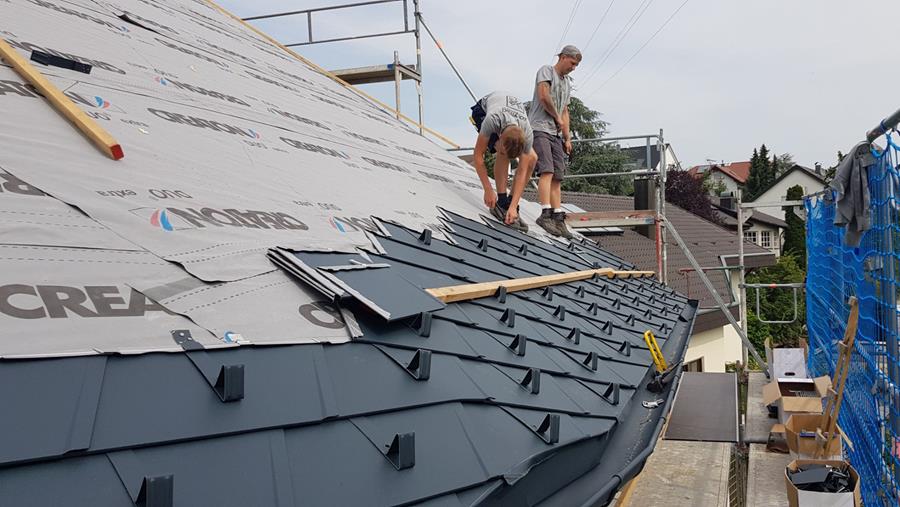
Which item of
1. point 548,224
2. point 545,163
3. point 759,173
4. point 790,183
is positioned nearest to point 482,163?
point 545,163

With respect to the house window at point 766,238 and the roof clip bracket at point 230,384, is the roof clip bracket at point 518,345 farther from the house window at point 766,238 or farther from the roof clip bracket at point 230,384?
the house window at point 766,238

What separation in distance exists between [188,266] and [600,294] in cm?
379

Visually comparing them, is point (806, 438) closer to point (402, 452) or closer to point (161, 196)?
point (402, 452)

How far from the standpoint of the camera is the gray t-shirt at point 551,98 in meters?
6.81

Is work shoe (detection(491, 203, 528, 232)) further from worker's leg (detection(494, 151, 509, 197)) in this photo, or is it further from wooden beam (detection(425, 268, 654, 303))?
wooden beam (detection(425, 268, 654, 303))

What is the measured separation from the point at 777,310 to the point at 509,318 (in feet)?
73.4

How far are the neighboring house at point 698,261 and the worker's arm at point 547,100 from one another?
543 centimetres

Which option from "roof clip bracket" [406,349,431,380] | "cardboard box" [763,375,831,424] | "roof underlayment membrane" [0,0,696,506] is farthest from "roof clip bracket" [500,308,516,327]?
"cardboard box" [763,375,831,424]

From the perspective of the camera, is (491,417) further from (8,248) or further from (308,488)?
(8,248)

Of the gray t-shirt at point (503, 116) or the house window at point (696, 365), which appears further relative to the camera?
the house window at point (696, 365)

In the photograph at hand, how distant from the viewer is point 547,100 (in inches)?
266

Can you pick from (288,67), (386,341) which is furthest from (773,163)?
(386,341)

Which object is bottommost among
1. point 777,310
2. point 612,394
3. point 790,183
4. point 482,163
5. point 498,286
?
point 777,310

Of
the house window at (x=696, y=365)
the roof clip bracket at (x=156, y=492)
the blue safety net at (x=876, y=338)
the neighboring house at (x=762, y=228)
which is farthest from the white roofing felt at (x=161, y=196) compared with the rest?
the neighboring house at (x=762, y=228)
